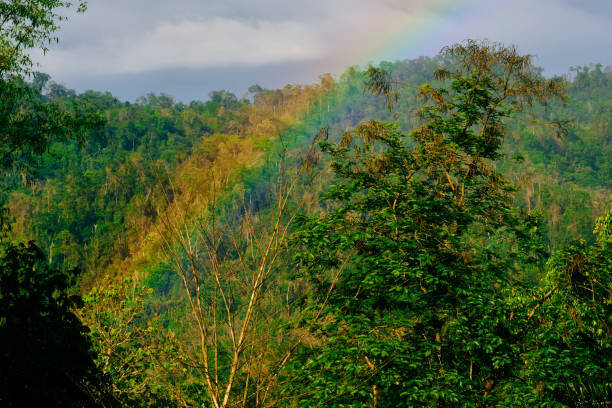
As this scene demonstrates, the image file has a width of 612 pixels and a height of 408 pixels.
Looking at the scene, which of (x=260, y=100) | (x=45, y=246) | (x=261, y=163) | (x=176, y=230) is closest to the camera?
(x=176, y=230)

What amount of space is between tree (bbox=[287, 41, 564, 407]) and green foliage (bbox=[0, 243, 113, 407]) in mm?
2114

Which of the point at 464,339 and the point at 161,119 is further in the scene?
the point at 161,119

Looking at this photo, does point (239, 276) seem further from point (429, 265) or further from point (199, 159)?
point (199, 159)

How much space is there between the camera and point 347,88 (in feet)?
322

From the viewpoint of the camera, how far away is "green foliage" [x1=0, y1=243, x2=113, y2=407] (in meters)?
4.49

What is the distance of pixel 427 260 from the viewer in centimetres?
575

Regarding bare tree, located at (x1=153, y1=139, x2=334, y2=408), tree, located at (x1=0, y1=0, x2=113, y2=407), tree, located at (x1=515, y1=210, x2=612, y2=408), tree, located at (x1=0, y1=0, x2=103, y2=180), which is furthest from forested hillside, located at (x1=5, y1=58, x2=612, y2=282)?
bare tree, located at (x1=153, y1=139, x2=334, y2=408)

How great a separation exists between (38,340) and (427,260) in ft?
13.5

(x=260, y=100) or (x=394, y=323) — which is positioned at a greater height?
(x=260, y=100)

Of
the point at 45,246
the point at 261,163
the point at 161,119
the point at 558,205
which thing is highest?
the point at 161,119

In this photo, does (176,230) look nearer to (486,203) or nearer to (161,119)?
(486,203)

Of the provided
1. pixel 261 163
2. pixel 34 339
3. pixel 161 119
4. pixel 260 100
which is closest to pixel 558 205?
pixel 261 163

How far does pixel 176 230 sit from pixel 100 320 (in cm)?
695

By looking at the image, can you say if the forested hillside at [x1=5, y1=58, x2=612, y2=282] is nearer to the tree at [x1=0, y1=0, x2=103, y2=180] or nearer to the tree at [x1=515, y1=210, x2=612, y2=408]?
the tree at [x1=0, y1=0, x2=103, y2=180]
